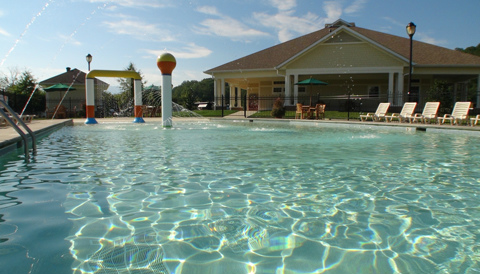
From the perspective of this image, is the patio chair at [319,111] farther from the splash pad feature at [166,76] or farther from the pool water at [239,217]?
the pool water at [239,217]

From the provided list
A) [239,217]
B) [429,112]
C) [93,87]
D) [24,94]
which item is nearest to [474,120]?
[429,112]

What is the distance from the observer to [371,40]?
23562 mm

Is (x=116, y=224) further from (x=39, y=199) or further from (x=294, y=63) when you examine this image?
(x=294, y=63)

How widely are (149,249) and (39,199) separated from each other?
6.32ft

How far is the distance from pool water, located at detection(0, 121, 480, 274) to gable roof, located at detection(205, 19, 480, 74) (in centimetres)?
2058

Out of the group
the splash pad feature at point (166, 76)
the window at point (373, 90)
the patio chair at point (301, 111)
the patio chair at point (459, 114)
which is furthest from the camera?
the window at point (373, 90)

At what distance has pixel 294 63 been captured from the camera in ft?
83.7

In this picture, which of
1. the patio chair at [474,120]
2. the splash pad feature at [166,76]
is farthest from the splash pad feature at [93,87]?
the patio chair at [474,120]

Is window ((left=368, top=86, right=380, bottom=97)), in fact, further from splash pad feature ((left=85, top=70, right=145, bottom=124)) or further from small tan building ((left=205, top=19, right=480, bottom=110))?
splash pad feature ((left=85, top=70, right=145, bottom=124))

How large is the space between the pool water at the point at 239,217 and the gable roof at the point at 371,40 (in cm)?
2058

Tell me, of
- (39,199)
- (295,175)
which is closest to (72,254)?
(39,199)

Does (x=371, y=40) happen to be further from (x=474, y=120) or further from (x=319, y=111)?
(x=474, y=120)

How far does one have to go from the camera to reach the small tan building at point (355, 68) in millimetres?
23984

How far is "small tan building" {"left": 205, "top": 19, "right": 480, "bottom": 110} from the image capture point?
78.7 feet
